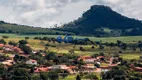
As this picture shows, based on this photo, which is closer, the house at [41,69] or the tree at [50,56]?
the house at [41,69]

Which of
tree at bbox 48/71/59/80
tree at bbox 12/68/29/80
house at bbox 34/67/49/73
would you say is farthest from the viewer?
house at bbox 34/67/49/73

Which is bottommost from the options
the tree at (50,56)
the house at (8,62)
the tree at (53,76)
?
the tree at (53,76)

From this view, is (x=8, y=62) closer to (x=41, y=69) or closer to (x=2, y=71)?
(x=41, y=69)

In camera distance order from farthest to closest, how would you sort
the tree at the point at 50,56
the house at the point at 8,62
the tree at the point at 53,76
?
the tree at the point at 50,56 → the house at the point at 8,62 → the tree at the point at 53,76

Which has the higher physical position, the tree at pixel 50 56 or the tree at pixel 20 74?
the tree at pixel 50 56

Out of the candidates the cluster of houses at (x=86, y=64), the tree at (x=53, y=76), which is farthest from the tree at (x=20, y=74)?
the cluster of houses at (x=86, y=64)

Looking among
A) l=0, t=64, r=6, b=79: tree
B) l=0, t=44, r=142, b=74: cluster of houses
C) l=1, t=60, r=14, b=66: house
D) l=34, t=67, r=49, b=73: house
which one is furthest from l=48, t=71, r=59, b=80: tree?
l=1, t=60, r=14, b=66: house

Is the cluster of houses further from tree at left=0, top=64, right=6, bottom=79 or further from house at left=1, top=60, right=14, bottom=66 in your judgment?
tree at left=0, top=64, right=6, bottom=79

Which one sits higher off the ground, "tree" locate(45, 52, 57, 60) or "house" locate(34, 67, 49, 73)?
"tree" locate(45, 52, 57, 60)

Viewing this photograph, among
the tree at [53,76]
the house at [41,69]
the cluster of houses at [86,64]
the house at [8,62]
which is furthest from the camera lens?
the house at [8,62]

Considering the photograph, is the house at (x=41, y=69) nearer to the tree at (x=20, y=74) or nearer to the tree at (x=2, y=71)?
the tree at (x=2, y=71)

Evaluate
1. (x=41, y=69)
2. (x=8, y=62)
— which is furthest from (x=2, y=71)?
(x=8, y=62)

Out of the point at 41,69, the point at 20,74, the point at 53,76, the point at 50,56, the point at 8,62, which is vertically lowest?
the point at 53,76

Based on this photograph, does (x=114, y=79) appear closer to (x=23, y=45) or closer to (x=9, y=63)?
(x=9, y=63)
